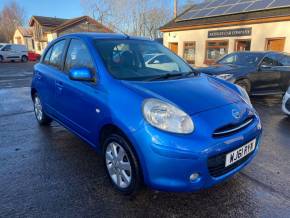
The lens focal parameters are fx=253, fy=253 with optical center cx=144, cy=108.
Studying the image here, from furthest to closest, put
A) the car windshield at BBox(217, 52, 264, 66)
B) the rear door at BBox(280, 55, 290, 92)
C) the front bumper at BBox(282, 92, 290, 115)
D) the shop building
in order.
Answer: the shop building, the rear door at BBox(280, 55, 290, 92), the car windshield at BBox(217, 52, 264, 66), the front bumper at BBox(282, 92, 290, 115)

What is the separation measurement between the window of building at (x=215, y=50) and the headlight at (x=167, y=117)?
1568 cm

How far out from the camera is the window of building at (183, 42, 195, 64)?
64.3ft

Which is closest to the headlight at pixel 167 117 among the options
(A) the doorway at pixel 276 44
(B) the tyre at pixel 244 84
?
(B) the tyre at pixel 244 84

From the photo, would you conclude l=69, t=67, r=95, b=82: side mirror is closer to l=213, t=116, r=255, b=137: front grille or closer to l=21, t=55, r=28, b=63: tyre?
l=213, t=116, r=255, b=137: front grille

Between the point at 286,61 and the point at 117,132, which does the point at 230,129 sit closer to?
the point at 117,132

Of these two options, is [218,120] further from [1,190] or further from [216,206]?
[1,190]

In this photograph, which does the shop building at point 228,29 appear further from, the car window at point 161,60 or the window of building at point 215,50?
the car window at point 161,60

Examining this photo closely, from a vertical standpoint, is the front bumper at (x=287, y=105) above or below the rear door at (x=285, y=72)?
below

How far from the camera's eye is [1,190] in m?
2.84

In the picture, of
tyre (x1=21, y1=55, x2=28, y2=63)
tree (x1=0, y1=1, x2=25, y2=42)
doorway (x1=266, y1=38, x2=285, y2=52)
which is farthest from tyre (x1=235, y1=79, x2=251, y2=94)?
tree (x1=0, y1=1, x2=25, y2=42)

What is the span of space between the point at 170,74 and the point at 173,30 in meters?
18.7

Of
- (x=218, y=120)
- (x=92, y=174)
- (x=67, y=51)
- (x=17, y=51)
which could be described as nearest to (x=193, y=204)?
(x=218, y=120)

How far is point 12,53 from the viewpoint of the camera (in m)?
27.1

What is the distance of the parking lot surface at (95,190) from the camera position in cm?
250
